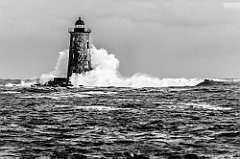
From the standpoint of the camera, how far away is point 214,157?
63.5 ft

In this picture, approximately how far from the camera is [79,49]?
282 feet

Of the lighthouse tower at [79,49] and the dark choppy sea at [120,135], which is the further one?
the lighthouse tower at [79,49]

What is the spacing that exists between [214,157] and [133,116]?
14516 mm

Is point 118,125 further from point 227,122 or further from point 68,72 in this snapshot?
point 68,72

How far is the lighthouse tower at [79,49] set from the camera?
8594 cm

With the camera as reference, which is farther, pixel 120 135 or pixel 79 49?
pixel 79 49

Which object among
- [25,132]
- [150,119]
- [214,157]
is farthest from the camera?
[150,119]

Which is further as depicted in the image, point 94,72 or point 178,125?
point 94,72

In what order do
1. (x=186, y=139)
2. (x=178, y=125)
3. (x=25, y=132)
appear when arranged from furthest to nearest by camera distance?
1. (x=178, y=125)
2. (x=25, y=132)
3. (x=186, y=139)

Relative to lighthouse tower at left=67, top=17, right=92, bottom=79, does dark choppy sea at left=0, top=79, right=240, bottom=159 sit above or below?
below

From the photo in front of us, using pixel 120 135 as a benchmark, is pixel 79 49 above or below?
above

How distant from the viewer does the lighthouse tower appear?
85938mm

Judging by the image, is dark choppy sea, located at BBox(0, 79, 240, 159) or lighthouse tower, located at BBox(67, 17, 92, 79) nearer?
dark choppy sea, located at BBox(0, 79, 240, 159)

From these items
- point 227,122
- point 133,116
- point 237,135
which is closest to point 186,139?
point 237,135
